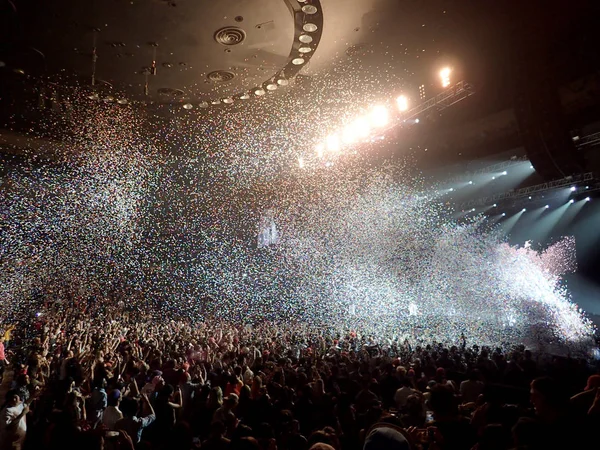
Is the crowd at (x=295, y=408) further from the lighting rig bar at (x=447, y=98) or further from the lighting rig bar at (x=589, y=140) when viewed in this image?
the lighting rig bar at (x=589, y=140)

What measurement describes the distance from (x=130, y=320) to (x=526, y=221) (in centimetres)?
2207

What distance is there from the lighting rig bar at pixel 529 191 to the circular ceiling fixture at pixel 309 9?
954cm

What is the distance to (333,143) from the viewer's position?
34.0 ft

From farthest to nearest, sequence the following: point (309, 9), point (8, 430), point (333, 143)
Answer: point (333, 143) < point (309, 9) < point (8, 430)

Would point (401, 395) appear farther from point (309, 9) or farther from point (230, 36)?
point (230, 36)

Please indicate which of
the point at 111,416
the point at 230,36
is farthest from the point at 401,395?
the point at 230,36

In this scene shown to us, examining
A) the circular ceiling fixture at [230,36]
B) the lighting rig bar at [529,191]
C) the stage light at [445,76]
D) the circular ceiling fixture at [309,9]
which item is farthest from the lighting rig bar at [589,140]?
the circular ceiling fixture at [230,36]

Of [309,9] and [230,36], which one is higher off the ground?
[230,36]

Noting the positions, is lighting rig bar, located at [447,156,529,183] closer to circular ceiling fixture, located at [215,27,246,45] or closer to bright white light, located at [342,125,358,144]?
bright white light, located at [342,125,358,144]

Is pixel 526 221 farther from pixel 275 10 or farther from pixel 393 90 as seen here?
pixel 275 10

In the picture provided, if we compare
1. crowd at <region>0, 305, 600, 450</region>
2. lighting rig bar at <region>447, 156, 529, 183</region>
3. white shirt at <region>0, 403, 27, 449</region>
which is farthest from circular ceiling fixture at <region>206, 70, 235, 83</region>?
lighting rig bar at <region>447, 156, 529, 183</region>

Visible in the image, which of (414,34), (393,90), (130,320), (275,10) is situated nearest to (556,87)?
(414,34)

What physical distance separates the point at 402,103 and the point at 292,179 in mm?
6338

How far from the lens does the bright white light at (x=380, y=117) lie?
9.28 metres
